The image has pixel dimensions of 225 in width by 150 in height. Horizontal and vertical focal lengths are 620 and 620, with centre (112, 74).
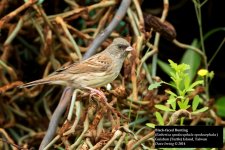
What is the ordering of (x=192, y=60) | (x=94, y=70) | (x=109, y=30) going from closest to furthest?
1. (x=94, y=70)
2. (x=109, y=30)
3. (x=192, y=60)

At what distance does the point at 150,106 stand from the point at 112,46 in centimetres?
41

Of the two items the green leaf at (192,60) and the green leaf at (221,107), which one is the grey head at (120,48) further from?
the green leaf at (221,107)

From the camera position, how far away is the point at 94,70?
11.0 ft

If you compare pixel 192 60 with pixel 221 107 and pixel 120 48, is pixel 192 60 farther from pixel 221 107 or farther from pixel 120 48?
pixel 120 48

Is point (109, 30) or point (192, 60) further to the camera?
point (192, 60)

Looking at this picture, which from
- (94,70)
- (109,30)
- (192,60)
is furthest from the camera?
(192,60)

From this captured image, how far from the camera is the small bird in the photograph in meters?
3.26

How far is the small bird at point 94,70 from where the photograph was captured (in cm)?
326

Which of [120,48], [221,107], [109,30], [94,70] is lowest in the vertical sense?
[221,107]

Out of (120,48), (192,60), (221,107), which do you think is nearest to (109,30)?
(120,48)

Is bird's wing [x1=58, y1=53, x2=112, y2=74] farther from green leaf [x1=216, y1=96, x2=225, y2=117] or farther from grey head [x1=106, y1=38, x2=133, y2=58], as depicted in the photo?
green leaf [x1=216, y1=96, x2=225, y2=117]

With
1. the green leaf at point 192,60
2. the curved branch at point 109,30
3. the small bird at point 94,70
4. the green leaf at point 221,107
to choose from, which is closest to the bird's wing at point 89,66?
the small bird at point 94,70

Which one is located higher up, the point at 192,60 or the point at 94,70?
the point at 192,60

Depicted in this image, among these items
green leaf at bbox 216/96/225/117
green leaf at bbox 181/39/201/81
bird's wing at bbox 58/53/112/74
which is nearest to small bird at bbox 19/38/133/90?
bird's wing at bbox 58/53/112/74
